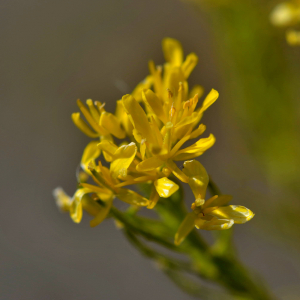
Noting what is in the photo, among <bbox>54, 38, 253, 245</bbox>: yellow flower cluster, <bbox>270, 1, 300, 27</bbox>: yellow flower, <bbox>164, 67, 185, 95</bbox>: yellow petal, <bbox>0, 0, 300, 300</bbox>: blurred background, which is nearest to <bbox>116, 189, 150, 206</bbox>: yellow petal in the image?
<bbox>54, 38, 253, 245</bbox>: yellow flower cluster

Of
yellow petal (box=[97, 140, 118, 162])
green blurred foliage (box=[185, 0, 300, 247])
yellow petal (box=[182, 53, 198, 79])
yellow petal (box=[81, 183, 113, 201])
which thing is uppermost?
green blurred foliage (box=[185, 0, 300, 247])

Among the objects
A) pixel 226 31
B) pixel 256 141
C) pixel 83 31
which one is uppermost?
pixel 83 31

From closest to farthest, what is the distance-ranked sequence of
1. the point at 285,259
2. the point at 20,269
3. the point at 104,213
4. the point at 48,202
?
the point at 104,213 < the point at 285,259 < the point at 20,269 < the point at 48,202

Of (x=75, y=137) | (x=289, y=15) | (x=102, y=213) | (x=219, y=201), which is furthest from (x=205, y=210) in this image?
(x=75, y=137)

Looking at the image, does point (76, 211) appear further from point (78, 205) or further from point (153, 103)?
point (153, 103)

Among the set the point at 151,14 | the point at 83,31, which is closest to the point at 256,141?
the point at 151,14

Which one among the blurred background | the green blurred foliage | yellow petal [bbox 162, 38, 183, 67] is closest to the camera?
yellow petal [bbox 162, 38, 183, 67]

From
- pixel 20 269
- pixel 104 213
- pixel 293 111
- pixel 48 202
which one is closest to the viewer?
pixel 104 213

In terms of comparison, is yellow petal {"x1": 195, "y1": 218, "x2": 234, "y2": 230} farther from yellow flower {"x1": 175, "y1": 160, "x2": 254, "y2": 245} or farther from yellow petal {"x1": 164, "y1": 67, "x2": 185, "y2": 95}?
yellow petal {"x1": 164, "y1": 67, "x2": 185, "y2": 95}

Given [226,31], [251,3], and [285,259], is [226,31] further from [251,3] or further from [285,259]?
A: [285,259]
